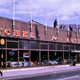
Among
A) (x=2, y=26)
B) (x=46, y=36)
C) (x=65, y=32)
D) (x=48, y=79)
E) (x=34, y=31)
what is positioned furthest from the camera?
(x=65, y=32)

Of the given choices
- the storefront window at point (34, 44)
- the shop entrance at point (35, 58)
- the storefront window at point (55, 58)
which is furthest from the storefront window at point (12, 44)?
the storefront window at point (55, 58)

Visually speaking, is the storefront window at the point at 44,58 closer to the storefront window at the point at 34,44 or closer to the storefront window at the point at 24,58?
the storefront window at the point at 34,44

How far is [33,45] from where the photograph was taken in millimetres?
24203

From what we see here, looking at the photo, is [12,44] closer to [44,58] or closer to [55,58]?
[44,58]

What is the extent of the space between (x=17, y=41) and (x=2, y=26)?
307 centimetres

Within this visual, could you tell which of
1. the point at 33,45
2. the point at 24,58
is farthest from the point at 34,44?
the point at 24,58

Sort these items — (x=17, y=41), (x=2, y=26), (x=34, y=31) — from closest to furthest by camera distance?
(x=2, y=26) < (x=17, y=41) < (x=34, y=31)

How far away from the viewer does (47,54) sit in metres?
26.5

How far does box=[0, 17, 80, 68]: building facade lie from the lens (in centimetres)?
2091

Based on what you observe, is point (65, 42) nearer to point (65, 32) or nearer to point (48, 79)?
point (65, 32)

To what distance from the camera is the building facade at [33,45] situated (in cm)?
2091

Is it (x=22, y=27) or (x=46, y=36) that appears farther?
(x=46, y=36)

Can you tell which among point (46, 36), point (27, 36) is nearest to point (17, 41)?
point (27, 36)

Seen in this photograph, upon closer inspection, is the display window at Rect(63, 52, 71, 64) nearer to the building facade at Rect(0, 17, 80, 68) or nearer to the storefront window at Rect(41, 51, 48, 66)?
the building facade at Rect(0, 17, 80, 68)
